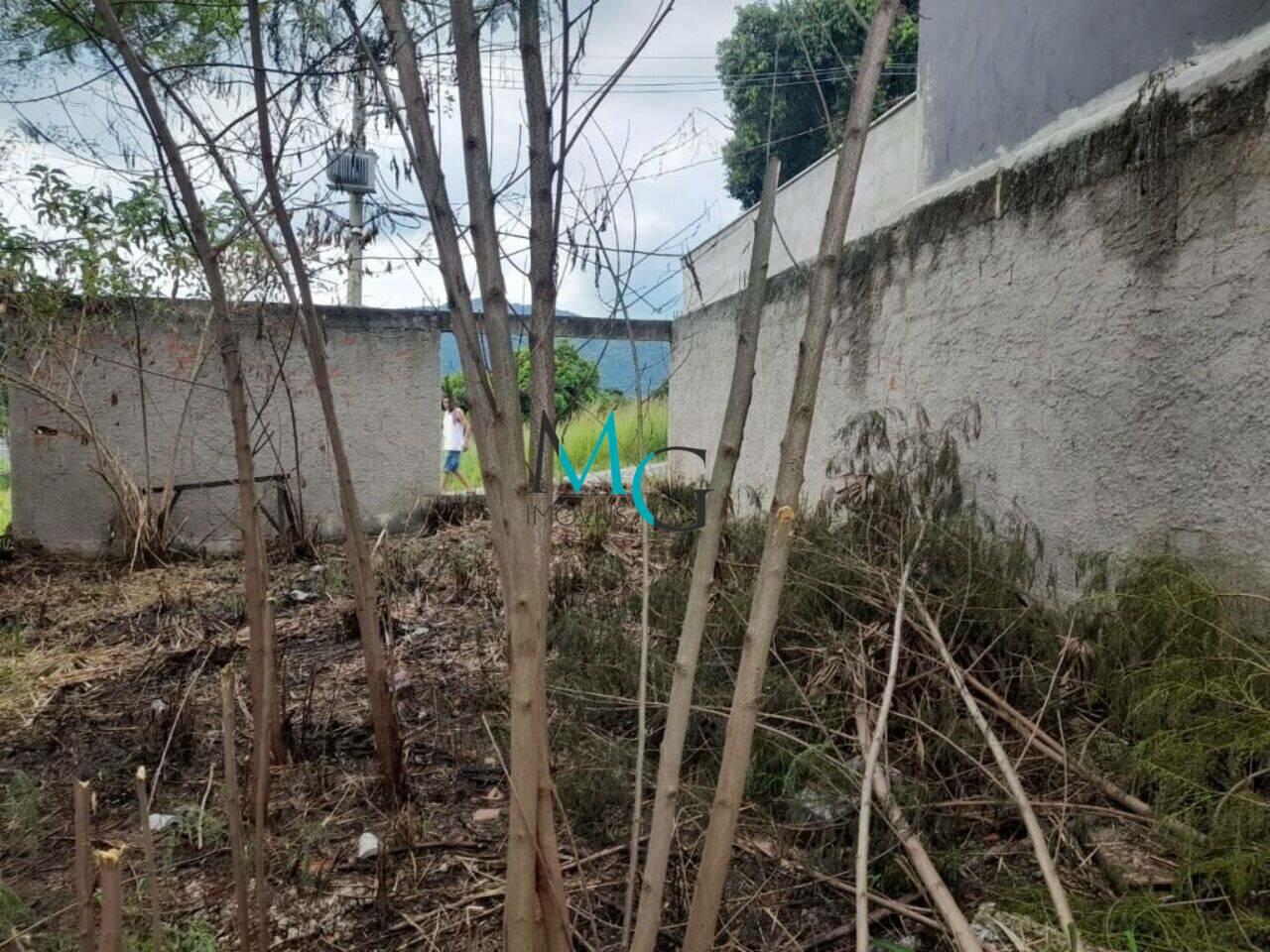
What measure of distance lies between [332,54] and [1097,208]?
262 cm

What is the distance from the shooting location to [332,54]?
225cm

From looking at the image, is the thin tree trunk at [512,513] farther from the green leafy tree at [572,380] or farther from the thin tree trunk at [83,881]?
the thin tree trunk at [83,881]

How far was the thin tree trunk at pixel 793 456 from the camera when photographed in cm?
120

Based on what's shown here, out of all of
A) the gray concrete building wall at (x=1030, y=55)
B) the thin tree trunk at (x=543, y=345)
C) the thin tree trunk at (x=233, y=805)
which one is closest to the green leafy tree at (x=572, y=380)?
the thin tree trunk at (x=543, y=345)

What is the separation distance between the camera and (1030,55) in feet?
13.2

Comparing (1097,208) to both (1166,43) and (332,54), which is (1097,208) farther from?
(332,54)

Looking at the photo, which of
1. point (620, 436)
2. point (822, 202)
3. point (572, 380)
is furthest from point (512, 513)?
point (822, 202)

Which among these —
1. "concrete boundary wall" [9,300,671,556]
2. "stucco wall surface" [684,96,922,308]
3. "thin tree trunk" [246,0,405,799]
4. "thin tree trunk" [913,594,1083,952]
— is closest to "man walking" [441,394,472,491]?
"concrete boundary wall" [9,300,671,556]

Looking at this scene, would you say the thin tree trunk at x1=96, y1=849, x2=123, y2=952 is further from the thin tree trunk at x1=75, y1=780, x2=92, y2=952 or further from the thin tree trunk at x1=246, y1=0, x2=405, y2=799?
the thin tree trunk at x1=246, y1=0, x2=405, y2=799

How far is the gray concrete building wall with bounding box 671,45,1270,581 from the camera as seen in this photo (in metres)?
2.65

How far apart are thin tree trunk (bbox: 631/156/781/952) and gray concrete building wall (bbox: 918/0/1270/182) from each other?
2.68 meters

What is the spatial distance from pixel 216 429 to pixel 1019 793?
6.48 meters

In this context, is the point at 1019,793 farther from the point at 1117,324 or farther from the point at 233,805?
the point at 1117,324

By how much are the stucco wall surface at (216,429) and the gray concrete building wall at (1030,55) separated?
172 inches
